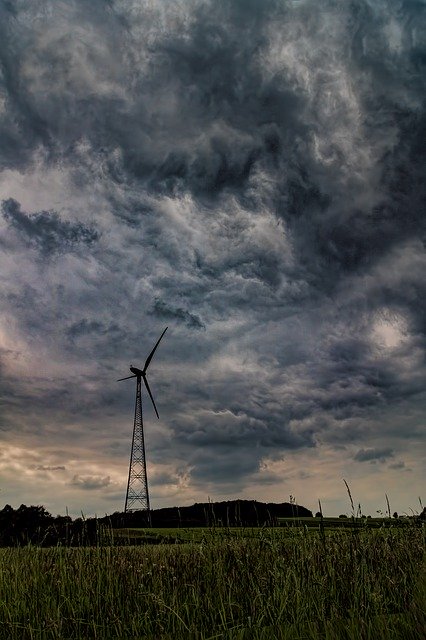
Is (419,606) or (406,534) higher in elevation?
(406,534)

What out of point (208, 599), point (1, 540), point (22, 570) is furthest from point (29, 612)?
point (1, 540)

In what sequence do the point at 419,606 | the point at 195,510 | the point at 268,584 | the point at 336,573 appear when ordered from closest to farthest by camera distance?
the point at 419,606
the point at 268,584
the point at 336,573
the point at 195,510

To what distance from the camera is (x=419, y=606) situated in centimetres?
726

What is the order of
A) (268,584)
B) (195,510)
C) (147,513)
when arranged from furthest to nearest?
1. (195,510)
2. (147,513)
3. (268,584)

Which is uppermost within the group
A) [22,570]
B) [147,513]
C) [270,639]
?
[147,513]

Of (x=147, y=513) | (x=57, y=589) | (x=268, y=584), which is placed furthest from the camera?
(x=147, y=513)

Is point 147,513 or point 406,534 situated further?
point 147,513

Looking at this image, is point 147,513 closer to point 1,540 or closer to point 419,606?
point 1,540

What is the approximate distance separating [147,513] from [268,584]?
146 ft

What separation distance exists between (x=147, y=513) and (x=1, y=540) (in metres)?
24.9

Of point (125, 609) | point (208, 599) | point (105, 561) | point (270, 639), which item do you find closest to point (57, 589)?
point (105, 561)

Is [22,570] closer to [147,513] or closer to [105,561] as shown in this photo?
[105,561]

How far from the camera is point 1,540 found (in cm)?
2959

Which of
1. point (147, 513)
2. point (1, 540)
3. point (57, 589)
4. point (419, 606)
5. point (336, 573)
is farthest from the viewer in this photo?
point (147, 513)
